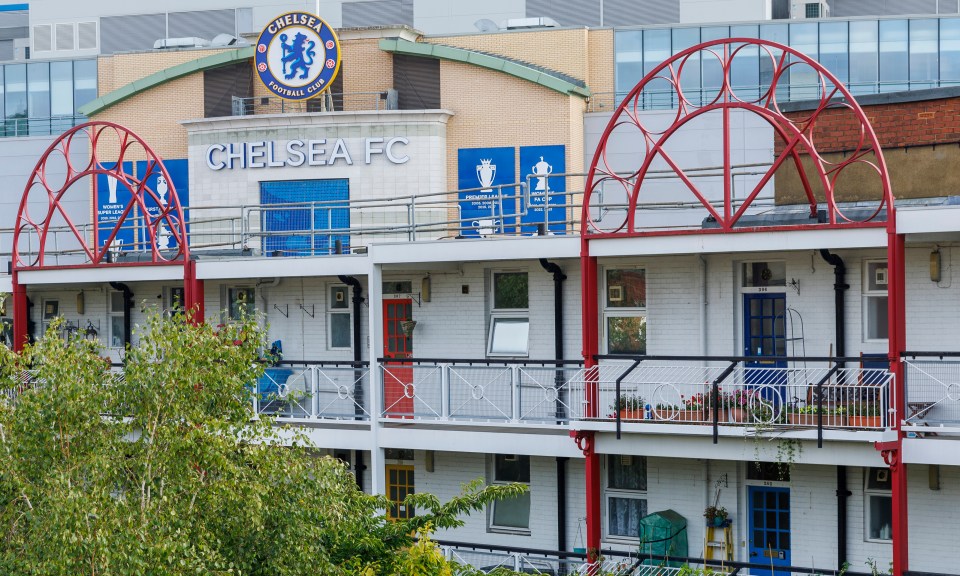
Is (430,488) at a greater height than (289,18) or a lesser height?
lesser

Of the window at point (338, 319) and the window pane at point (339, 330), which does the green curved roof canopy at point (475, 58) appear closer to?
the window at point (338, 319)

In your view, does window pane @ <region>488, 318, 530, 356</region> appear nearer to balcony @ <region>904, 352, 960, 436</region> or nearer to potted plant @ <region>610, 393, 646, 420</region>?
potted plant @ <region>610, 393, 646, 420</region>

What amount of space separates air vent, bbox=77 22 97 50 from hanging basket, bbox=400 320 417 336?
41.5m

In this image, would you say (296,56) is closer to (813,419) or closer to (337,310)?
(337,310)

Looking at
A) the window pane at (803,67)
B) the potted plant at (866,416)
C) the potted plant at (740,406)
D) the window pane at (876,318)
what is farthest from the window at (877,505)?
the window pane at (803,67)

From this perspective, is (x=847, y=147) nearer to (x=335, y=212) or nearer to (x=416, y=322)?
(x=416, y=322)

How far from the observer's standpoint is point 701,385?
2389cm

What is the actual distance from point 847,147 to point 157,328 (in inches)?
498

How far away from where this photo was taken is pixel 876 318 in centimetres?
2320

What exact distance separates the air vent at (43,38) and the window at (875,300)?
160 feet

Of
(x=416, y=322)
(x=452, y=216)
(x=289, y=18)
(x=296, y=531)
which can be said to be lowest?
(x=296, y=531)

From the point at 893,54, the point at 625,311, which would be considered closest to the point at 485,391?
the point at 625,311

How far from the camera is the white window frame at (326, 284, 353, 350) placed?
92.6 feet

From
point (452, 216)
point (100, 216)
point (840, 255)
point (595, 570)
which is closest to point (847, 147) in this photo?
point (840, 255)
